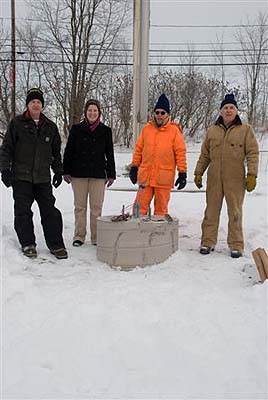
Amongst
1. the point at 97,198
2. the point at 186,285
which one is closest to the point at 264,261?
the point at 186,285

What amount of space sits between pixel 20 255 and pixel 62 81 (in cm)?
1863

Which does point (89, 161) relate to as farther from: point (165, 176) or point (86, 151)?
point (165, 176)

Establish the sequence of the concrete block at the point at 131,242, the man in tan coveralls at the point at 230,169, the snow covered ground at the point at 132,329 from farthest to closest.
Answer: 1. the man in tan coveralls at the point at 230,169
2. the concrete block at the point at 131,242
3. the snow covered ground at the point at 132,329

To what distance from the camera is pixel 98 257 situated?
4.68 metres

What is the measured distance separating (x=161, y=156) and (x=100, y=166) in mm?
652

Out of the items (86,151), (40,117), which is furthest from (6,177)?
(86,151)

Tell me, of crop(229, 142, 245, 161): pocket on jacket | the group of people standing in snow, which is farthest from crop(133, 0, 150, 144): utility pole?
crop(229, 142, 245, 161): pocket on jacket

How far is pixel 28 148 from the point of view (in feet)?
15.4

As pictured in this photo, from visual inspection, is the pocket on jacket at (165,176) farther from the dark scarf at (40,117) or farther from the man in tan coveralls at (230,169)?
the dark scarf at (40,117)

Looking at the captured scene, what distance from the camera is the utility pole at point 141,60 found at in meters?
9.19

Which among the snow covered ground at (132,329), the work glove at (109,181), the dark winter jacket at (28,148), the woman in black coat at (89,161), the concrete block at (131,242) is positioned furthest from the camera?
the work glove at (109,181)

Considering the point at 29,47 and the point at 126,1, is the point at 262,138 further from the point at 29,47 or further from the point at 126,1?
the point at 29,47

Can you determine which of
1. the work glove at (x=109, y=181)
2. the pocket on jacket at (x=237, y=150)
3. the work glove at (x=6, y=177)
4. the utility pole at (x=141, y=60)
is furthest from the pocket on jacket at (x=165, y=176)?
the utility pole at (x=141, y=60)

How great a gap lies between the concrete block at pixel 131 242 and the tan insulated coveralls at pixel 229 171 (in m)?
0.75
